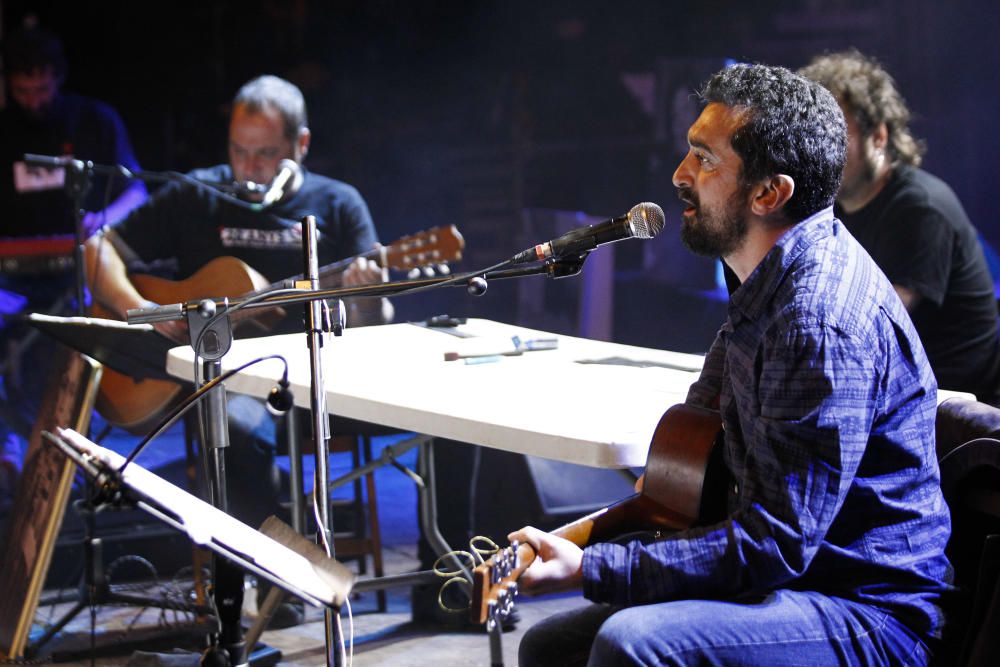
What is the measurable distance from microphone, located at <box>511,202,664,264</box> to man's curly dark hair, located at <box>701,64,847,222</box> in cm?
18

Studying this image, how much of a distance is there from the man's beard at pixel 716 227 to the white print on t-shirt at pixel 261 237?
3137 millimetres

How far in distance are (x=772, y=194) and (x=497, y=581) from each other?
81cm

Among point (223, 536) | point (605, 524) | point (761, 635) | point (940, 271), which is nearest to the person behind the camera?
point (223, 536)

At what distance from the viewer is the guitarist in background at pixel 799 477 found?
1670 mm

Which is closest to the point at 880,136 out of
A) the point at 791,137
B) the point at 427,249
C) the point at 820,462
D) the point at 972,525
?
the point at 427,249

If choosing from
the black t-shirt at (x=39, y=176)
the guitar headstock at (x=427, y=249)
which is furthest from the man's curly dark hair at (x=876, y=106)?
the black t-shirt at (x=39, y=176)

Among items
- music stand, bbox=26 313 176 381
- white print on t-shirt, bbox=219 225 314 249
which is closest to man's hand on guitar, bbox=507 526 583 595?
music stand, bbox=26 313 176 381

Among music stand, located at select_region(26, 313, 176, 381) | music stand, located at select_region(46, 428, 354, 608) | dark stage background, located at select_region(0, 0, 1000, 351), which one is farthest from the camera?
dark stage background, located at select_region(0, 0, 1000, 351)

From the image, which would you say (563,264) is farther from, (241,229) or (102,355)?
(241,229)

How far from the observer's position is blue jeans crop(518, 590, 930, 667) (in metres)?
1.70

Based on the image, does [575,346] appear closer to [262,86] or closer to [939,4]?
[262,86]

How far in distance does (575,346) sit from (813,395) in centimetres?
169

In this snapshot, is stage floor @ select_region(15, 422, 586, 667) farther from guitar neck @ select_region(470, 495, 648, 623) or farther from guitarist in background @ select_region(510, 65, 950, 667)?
guitarist in background @ select_region(510, 65, 950, 667)

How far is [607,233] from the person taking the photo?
1.94 meters
